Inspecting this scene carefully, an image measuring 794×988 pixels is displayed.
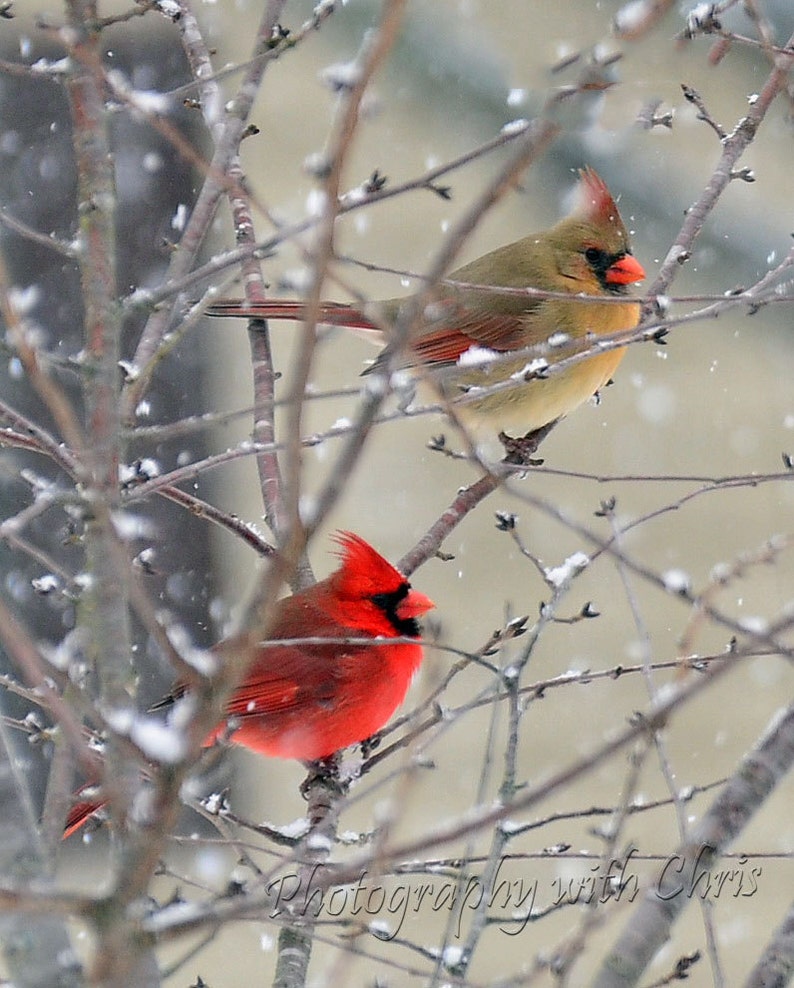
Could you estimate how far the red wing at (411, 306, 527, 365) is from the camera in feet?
11.2

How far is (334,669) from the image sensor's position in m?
2.74

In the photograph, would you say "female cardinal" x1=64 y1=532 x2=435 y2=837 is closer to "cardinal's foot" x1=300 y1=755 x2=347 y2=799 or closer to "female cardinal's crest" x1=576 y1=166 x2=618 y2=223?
"cardinal's foot" x1=300 y1=755 x2=347 y2=799

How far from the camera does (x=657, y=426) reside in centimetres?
479

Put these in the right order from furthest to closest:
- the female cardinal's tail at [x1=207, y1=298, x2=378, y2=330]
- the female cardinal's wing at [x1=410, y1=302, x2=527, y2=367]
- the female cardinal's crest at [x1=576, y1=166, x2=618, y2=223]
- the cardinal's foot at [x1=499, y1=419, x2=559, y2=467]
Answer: the female cardinal's wing at [x1=410, y1=302, x2=527, y2=367] → the female cardinal's crest at [x1=576, y1=166, x2=618, y2=223] → the cardinal's foot at [x1=499, y1=419, x2=559, y2=467] → the female cardinal's tail at [x1=207, y1=298, x2=378, y2=330]

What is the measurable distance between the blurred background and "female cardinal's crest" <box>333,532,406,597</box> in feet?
5.06

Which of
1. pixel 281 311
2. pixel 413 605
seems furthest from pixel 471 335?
pixel 413 605

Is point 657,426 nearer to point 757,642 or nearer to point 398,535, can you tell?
point 398,535

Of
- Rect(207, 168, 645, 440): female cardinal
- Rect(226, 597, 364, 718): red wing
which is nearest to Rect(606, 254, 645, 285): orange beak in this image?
Rect(207, 168, 645, 440): female cardinal

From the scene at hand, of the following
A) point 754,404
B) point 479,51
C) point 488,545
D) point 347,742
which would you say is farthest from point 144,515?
point 754,404

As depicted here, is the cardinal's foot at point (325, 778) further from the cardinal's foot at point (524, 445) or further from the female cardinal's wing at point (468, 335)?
the female cardinal's wing at point (468, 335)

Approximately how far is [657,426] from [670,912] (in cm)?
384

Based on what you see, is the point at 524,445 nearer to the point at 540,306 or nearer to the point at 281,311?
the point at 540,306

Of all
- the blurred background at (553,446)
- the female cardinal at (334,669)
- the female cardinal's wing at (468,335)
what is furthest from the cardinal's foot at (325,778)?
the blurred background at (553,446)

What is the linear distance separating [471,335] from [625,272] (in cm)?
40
